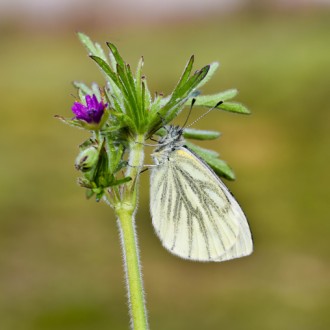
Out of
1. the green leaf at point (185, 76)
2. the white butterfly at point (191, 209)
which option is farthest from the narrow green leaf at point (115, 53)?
the white butterfly at point (191, 209)

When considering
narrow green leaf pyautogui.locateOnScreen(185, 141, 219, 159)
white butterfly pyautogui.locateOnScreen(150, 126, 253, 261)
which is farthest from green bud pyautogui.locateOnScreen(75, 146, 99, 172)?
narrow green leaf pyautogui.locateOnScreen(185, 141, 219, 159)

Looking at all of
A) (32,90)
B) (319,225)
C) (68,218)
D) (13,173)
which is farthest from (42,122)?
(319,225)

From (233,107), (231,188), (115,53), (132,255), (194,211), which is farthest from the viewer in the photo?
(231,188)

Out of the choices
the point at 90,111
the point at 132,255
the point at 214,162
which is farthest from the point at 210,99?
the point at 132,255

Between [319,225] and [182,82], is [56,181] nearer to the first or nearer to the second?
[319,225]

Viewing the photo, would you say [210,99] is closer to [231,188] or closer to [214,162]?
[214,162]
